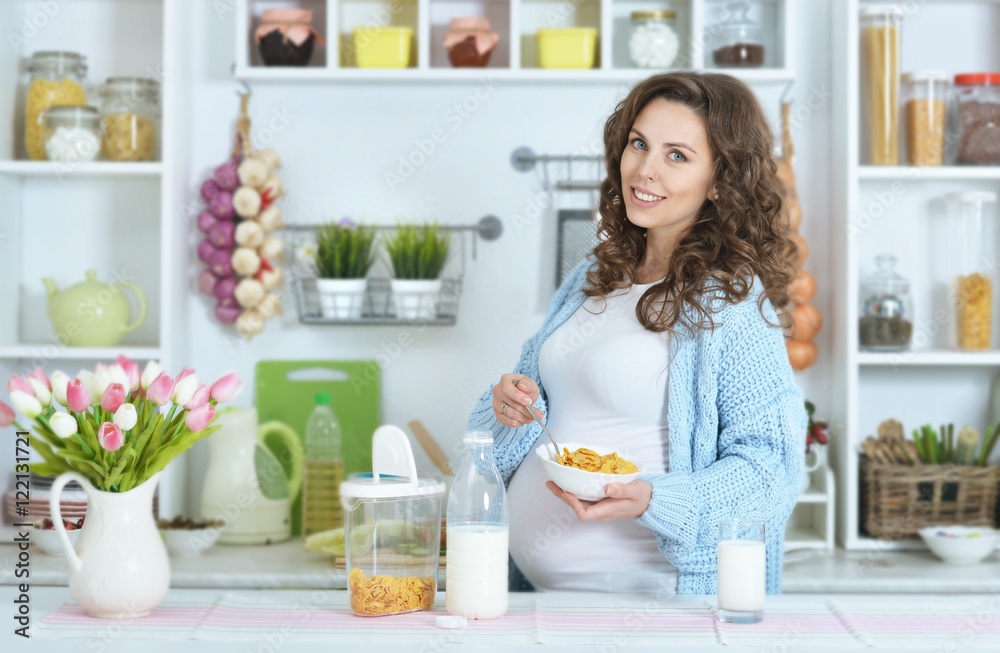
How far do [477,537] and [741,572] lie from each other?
0.91 feet

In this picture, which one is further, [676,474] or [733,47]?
[733,47]

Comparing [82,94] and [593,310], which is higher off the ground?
[82,94]

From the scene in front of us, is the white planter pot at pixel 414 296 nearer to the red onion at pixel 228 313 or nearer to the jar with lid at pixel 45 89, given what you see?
the red onion at pixel 228 313

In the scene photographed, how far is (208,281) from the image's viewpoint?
198 centimetres

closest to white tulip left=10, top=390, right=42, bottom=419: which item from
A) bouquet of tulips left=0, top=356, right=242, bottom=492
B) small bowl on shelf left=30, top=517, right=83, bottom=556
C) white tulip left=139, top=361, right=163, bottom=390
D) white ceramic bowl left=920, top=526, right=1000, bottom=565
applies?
bouquet of tulips left=0, top=356, right=242, bottom=492

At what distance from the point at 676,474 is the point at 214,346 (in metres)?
1.23

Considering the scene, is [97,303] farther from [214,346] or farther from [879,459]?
[879,459]

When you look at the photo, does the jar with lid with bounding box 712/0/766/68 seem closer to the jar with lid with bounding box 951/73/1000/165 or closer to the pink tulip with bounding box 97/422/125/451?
the jar with lid with bounding box 951/73/1000/165

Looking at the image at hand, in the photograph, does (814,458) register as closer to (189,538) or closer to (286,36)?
(189,538)

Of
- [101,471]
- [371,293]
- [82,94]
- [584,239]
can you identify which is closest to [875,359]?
[584,239]

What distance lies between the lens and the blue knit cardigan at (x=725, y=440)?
1.15 meters

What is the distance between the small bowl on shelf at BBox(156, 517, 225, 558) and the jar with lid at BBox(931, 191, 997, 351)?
154 cm

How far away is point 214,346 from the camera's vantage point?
81.2 inches

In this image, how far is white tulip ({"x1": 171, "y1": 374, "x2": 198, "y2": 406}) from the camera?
104 centimetres
